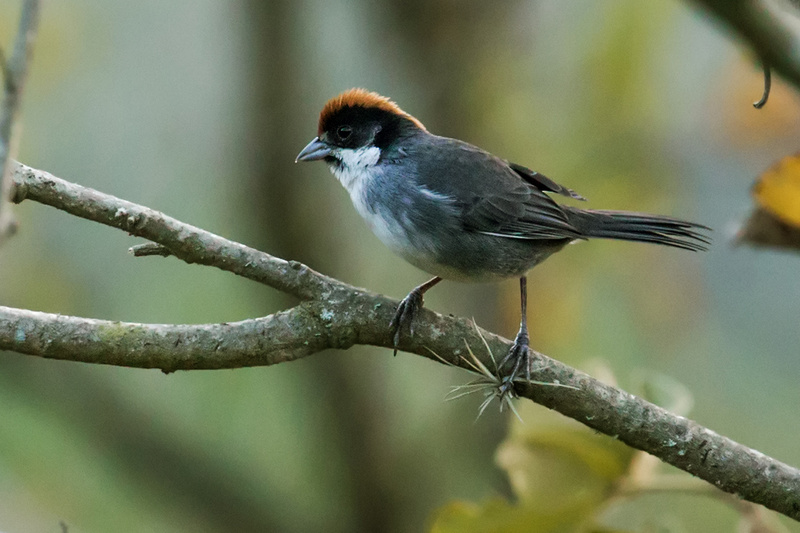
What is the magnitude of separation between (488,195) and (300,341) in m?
1.34

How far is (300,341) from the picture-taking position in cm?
249

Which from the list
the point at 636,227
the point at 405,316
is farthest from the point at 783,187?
the point at 405,316

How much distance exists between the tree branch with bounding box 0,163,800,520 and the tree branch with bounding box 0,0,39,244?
1.04 meters

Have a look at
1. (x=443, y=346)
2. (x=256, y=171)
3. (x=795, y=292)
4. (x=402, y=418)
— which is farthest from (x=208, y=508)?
(x=795, y=292)

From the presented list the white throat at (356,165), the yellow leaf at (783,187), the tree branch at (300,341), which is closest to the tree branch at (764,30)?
the yellow leaf at (783,187)

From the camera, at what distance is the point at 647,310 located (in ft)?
19.6

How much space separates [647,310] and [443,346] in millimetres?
3757

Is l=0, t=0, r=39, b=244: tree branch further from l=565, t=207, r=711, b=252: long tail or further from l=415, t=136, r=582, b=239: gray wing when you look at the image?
l=565, t=207, r=711, b=252: long tail

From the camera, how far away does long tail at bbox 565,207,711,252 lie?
3244 millimetres

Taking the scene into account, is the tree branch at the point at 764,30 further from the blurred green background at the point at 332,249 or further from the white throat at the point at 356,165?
the blurred green background at the point at 332,249

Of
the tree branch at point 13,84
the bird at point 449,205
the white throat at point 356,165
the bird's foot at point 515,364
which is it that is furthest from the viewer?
the white throat at point 356,165

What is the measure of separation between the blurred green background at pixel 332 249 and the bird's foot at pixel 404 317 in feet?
8.53

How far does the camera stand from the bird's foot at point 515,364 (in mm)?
2475

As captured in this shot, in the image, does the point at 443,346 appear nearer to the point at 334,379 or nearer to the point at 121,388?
the point at 334,379
